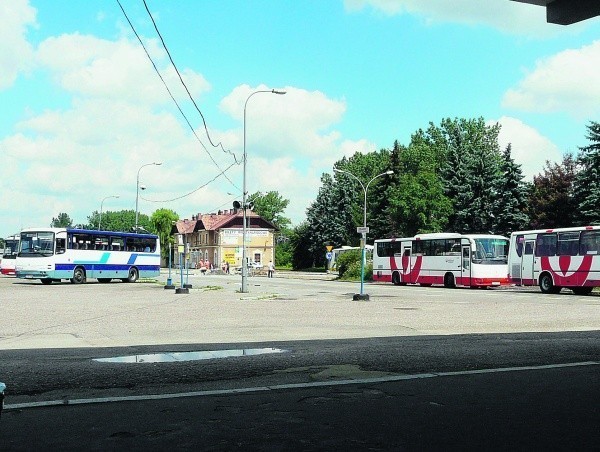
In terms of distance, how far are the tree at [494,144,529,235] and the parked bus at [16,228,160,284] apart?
30.3 meters

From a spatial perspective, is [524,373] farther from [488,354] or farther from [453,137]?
[453,137]

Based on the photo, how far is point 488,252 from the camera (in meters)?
41.1

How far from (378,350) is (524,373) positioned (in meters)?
2.86

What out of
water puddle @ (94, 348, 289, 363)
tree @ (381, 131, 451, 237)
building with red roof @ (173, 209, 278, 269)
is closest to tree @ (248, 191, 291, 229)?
building with red roof @ (173, 209, 278, 269)

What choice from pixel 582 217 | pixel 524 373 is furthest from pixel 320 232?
pixel 524 373

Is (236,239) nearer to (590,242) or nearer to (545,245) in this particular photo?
(545,245)

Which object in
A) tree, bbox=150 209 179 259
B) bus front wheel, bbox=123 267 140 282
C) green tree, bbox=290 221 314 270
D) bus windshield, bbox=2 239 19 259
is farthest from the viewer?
tree, bbox=150 209 179 259

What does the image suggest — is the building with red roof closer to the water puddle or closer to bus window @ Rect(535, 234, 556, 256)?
bus window @ Rect(535, 234, 556, 256)

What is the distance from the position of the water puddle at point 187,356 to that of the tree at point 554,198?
49.4m

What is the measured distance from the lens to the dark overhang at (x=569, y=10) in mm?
11109

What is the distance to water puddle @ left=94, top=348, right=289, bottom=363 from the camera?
33.2 feet

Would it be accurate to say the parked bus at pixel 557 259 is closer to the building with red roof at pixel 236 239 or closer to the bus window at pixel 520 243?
the bus window at pixel 520 243

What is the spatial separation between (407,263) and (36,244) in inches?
892

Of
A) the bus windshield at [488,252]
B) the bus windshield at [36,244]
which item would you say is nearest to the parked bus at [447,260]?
the bus windshield at [488,252]
